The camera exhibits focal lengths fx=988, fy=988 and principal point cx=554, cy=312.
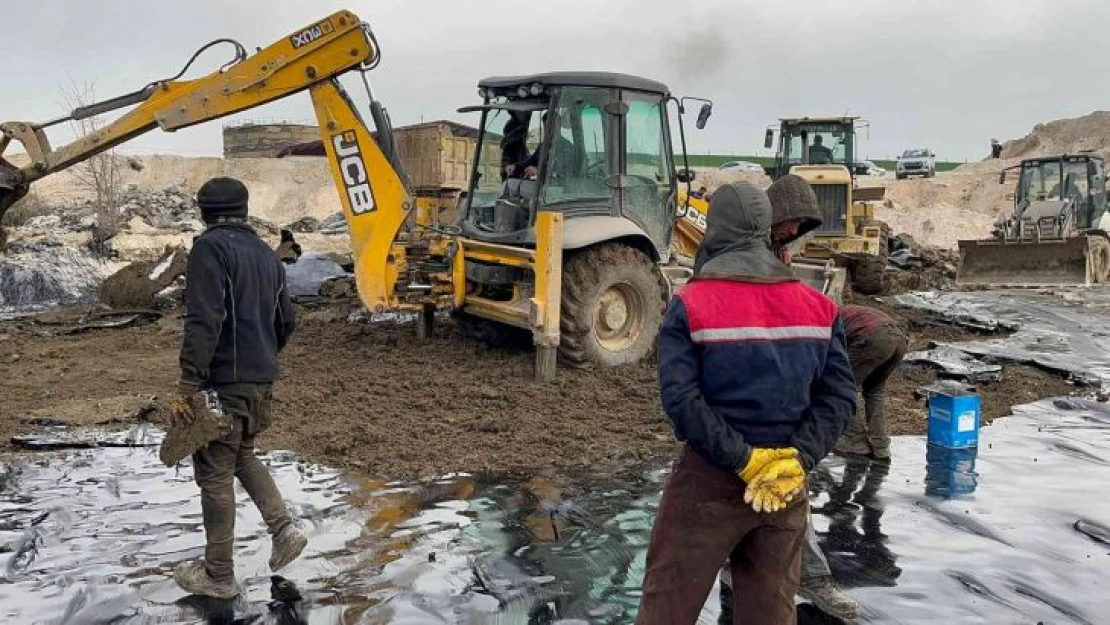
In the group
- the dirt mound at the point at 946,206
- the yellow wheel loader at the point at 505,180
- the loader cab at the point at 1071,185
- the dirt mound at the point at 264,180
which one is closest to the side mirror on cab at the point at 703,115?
the yellow wheel loader at the point at 505,180

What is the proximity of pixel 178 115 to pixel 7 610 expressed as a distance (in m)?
5.94

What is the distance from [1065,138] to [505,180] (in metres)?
43.7

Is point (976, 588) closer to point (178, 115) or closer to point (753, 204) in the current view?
point (753, 204)

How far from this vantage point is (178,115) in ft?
29.6

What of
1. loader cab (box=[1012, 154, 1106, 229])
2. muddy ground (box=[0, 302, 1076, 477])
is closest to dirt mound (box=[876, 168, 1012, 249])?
loader cab (box=[1012, 154, 1106, 229])

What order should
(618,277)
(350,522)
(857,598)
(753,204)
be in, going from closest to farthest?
Result: (753,204), (857,598), (350,522), (618,277)

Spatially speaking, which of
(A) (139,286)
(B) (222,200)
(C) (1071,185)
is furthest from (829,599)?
(C) (1071,185)

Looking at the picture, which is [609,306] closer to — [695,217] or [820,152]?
[695,217]

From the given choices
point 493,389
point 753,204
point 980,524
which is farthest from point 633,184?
Answer: point 753,204

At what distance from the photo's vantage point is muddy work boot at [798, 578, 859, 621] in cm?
399

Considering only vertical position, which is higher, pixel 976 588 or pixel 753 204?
pixel 753 204

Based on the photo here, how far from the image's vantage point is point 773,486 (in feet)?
9.63

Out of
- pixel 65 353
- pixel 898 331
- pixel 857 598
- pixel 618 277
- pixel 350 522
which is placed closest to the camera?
pixel 857 598

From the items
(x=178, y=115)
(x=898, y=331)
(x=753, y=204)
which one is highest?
(x=178, y=115)
